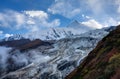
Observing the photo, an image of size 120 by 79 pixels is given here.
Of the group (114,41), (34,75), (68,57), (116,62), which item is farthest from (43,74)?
(116,62)

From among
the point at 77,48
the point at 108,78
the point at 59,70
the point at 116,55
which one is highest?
the point at 77,48

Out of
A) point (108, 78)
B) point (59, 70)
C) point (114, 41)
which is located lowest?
point (108, 78)

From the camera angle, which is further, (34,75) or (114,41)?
(34,75)

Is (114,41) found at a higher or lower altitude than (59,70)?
lower

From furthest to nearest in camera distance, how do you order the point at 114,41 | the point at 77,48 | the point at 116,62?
the point at 77,48 < the point at 114,41 < the point at 116,62

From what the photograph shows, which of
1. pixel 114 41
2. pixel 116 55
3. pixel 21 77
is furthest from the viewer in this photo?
pixel 21 77

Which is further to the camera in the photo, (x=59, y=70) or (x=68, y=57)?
(x=68, y=57)

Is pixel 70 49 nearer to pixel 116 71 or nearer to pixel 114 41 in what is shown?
pixel 114 41

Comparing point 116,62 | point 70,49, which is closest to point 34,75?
point 70,49

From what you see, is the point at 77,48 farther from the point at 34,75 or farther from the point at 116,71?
the point at 116,71
